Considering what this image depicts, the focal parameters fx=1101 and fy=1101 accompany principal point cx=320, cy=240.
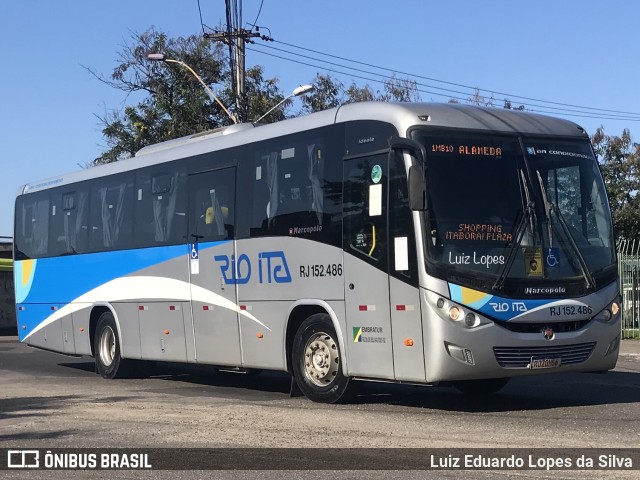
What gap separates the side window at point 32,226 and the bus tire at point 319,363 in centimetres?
893

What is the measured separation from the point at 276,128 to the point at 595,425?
5840 millimetres

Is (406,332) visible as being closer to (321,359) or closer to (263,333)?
(321,359)

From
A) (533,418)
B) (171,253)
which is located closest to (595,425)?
→ (533,418)

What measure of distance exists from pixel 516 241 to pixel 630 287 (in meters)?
14.8

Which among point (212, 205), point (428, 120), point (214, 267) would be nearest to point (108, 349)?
point (214, 267)

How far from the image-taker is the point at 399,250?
11.9 metres

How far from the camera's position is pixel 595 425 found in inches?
430

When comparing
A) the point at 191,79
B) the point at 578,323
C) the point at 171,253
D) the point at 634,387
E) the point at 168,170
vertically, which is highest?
the point at 191,79

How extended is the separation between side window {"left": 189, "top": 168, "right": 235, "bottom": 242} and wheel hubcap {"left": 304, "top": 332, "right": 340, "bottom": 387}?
2.40 m

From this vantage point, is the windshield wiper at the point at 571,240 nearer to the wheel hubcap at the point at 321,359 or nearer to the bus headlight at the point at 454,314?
the bus headlight at the point at 454,314

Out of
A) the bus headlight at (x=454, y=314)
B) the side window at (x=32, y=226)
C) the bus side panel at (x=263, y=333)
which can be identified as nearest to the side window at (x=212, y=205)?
the bus side panel at (x=263, y=333)

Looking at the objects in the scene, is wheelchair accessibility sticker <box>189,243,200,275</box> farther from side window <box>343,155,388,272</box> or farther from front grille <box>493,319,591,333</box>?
front grille <box>493,319,591,333</box>

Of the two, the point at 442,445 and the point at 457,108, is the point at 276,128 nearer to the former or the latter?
the point at 457,108

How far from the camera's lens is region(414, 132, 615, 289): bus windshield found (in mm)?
11758
